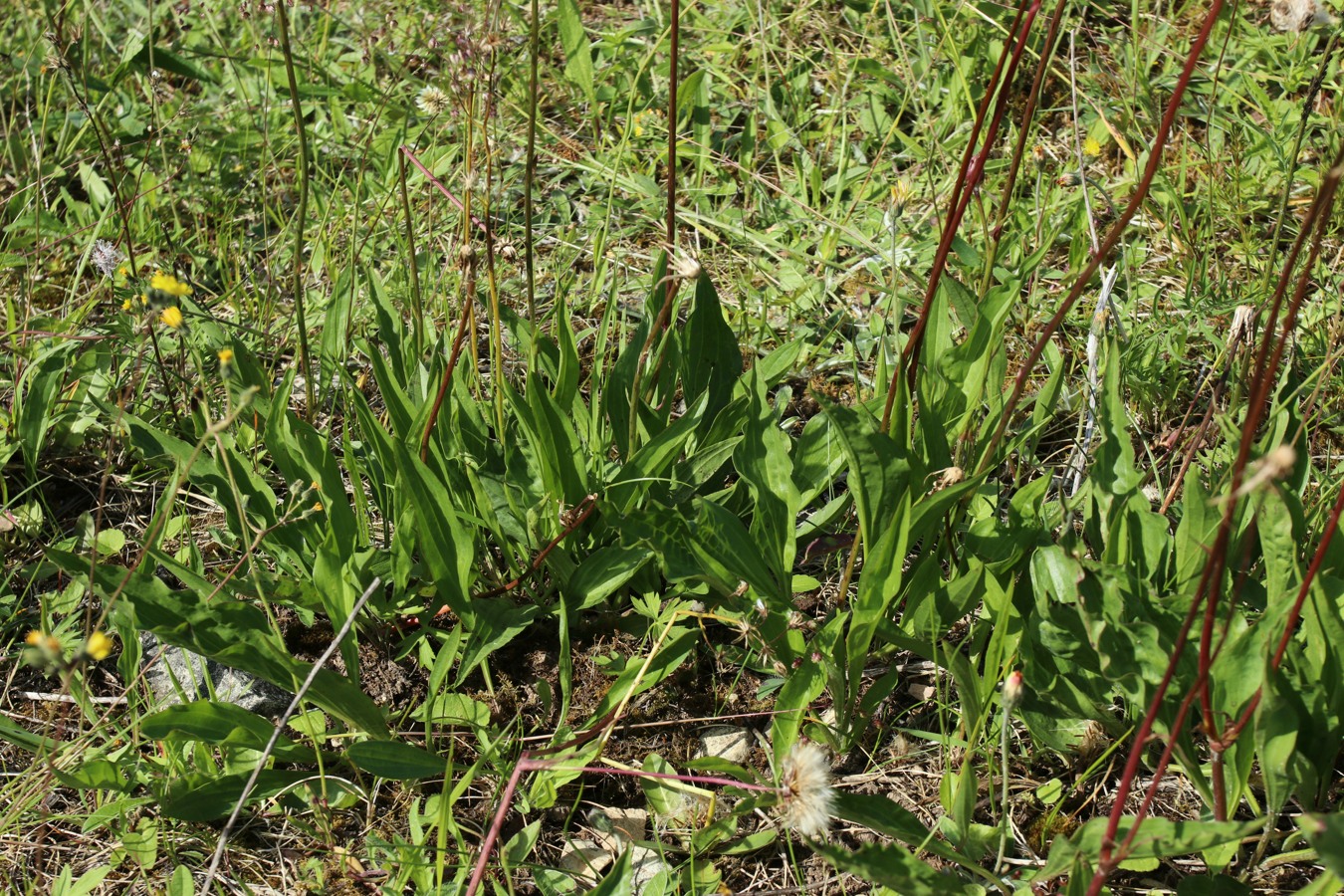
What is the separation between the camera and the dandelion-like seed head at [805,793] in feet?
4.63

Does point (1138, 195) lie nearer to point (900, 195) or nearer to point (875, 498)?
point (875, 498)

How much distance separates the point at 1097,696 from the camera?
1691 mm

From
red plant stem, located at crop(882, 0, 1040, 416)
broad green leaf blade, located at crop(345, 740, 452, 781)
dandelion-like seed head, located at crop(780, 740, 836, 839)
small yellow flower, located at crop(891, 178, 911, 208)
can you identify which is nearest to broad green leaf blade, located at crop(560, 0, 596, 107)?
small yellow flower, located at crop(891, 178, 911, 208)

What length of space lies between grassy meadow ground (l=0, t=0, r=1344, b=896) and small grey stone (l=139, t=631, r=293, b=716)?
34mm

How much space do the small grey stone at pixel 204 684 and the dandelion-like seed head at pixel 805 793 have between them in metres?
0.91

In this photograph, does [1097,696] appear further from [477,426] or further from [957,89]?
[957,89]

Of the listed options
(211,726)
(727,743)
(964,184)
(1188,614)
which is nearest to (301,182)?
(211,726)

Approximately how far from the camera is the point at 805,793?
4.68 ft

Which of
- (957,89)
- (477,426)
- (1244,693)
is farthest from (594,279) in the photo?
(1244,693)

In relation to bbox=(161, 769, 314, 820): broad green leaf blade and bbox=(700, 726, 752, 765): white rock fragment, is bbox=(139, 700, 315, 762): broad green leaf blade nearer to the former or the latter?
bbox=(161, 769, 314, 820): broad green leaf blade

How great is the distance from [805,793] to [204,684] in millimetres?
1090

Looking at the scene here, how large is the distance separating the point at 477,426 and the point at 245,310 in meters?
0.97

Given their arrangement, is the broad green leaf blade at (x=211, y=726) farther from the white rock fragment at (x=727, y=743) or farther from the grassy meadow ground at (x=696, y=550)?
the white rock fragment at (x=727, y=743)

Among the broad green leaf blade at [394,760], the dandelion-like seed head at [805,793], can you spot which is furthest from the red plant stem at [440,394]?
the dandelion-like seed head at [805,793]
